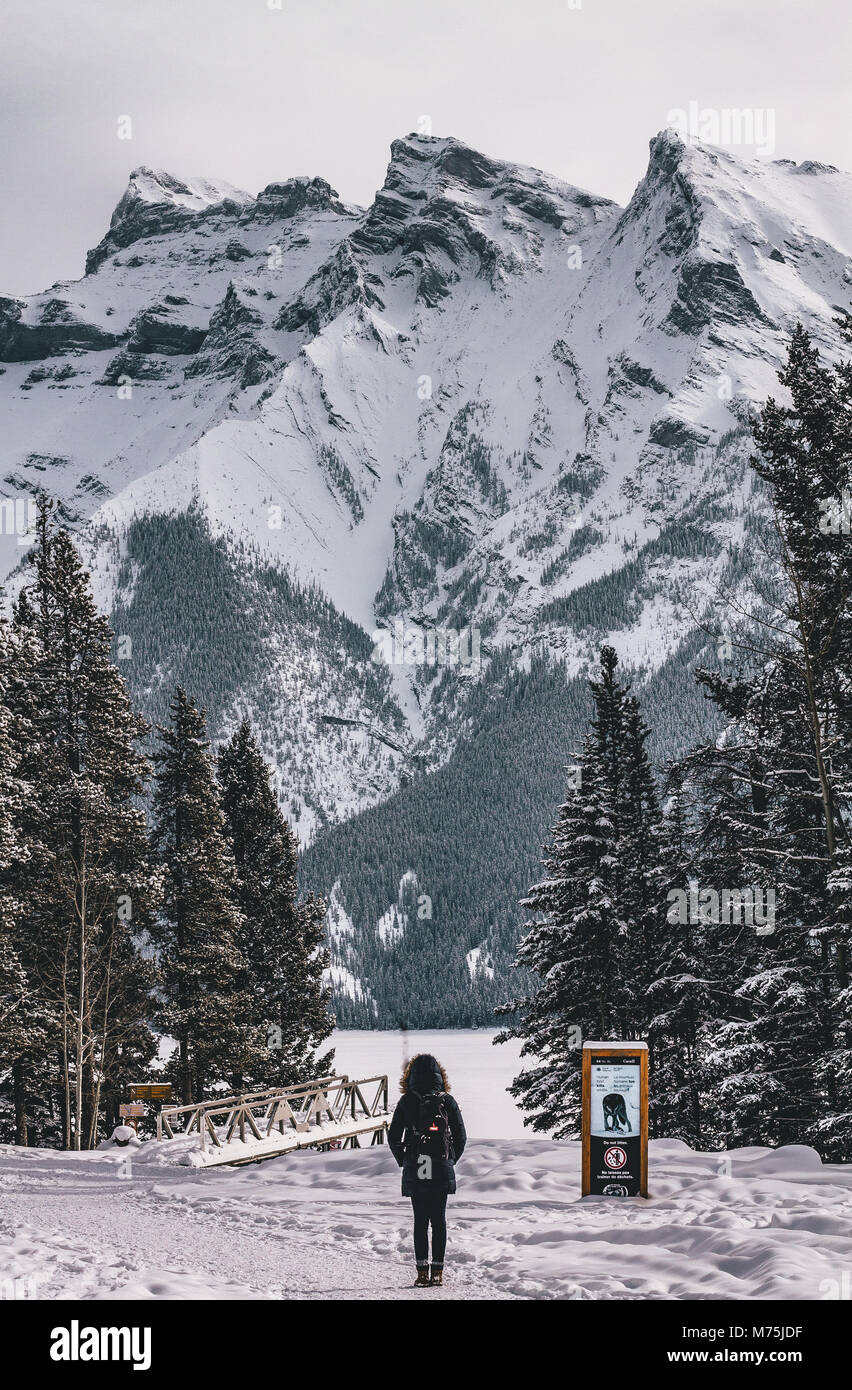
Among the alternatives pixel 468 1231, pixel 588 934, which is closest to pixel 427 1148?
pixel 468 1231

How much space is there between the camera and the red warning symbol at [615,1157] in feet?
49.6

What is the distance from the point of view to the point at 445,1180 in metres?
11.5

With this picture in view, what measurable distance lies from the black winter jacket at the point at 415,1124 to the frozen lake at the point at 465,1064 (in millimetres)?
32438

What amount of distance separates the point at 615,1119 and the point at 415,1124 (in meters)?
3.94

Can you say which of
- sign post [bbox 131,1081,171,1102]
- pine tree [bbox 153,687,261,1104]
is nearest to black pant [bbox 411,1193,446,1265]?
sign post [bbox 131,1081,171,1102]

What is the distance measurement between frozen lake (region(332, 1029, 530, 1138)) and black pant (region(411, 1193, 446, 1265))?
32.9 metres

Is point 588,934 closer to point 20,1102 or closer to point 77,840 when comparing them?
point 77,840

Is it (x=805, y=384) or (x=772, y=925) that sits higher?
(x=805, y=384)

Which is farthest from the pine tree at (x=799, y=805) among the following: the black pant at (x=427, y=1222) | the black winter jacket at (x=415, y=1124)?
the black pant at (x=427, y=1222)

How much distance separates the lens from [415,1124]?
38.5 ft

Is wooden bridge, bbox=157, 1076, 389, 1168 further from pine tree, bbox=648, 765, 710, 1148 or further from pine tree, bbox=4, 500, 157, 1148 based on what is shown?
pine tree, bbox=648, 765, 710, 1148

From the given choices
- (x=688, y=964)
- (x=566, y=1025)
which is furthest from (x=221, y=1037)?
(x=688, y=964)
